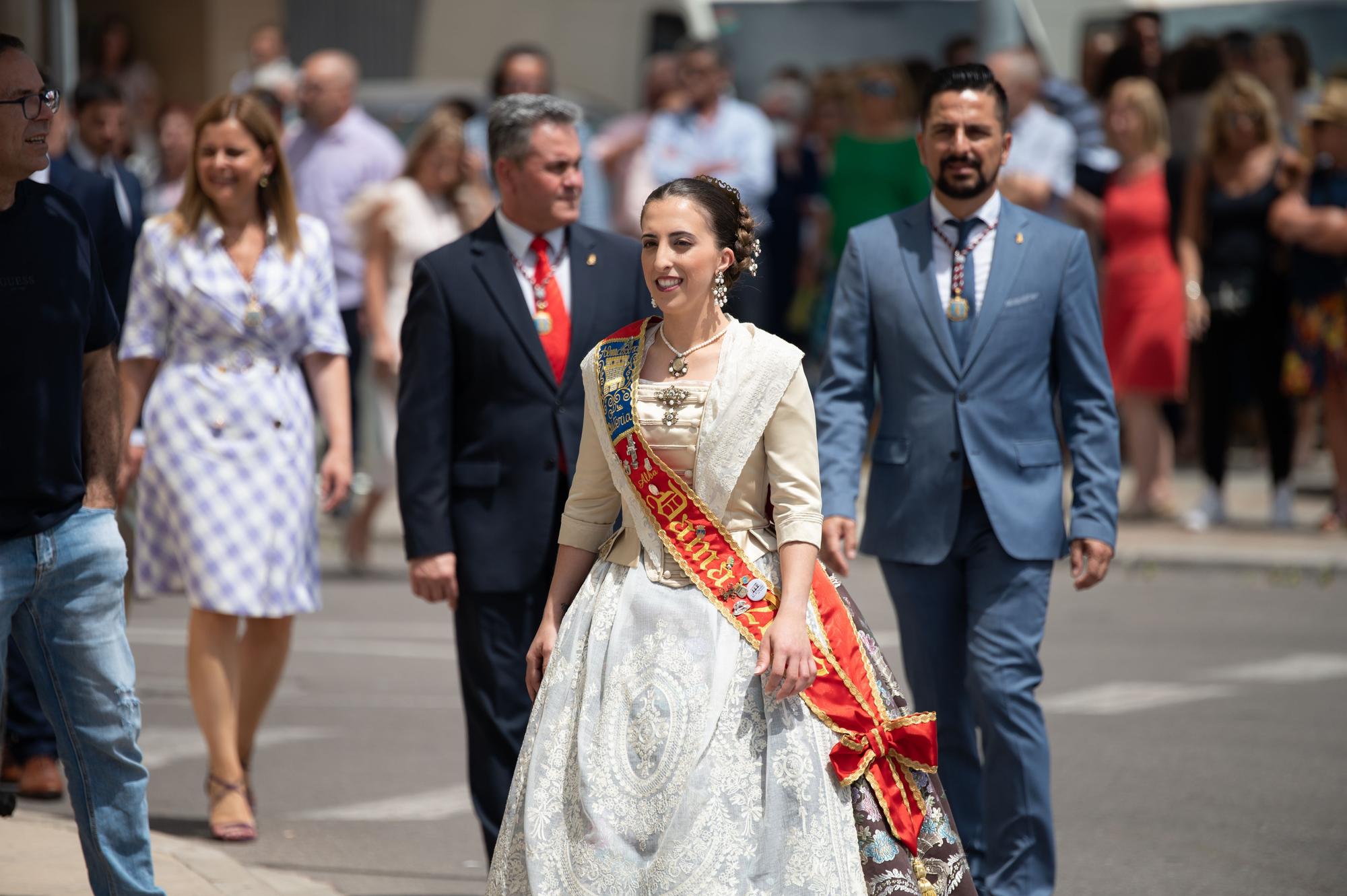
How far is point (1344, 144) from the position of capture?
1198 centimetres

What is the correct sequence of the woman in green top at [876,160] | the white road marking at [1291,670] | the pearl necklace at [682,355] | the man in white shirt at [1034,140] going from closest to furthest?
the pearl necklace at [682,355] < the white road marking at [1291,670] < the man in white shirt at [1034,140] < the woman in green top at [876,160]

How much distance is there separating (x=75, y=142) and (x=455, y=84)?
553cm

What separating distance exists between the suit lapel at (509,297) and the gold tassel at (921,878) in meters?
1.79

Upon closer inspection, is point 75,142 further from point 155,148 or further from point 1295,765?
point 1295,765

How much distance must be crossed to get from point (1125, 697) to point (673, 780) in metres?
4.80

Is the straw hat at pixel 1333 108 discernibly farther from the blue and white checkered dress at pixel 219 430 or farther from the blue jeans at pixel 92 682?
the blue jeans at pixel 92 682

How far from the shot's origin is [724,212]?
457 cm

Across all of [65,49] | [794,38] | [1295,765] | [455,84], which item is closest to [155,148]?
[455,84]

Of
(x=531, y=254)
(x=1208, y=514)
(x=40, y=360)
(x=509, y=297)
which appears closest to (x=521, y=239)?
(x=531, y=254)

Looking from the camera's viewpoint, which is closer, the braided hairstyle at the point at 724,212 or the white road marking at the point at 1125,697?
the braided hairstyle at the point at 724,212

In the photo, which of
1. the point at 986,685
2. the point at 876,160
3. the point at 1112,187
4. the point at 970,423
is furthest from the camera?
the point at 876,160

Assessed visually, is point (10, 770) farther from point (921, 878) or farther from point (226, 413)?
point (921, 878)

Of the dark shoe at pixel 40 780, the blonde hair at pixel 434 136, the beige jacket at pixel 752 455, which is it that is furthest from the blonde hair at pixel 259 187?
the blonde hair at pixel 434 136

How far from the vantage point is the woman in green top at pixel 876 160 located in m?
13.3
